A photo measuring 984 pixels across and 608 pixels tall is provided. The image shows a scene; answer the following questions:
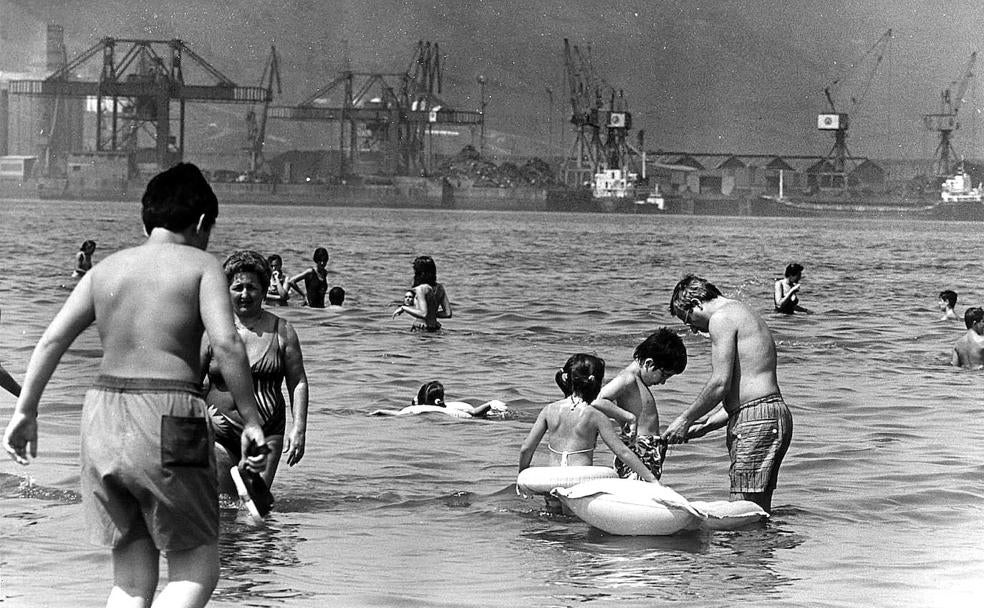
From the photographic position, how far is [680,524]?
7.57 metres

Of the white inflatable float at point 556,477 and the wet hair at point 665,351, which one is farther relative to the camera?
the white inflatable float at point 556,477

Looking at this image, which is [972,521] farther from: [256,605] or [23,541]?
[23,541]

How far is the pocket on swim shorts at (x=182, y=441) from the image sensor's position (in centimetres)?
415

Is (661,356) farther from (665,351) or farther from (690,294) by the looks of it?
(690,294)

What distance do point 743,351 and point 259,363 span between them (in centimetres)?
242

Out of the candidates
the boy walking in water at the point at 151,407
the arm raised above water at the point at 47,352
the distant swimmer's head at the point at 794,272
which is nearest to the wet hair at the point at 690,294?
the boy walking in water at the point at 151,407

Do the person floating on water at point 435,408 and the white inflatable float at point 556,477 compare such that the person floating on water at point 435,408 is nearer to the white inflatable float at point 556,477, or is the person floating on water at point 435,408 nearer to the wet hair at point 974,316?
the white inflatable float at point 556,477

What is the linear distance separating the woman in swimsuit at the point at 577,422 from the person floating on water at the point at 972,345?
9974 millimetres

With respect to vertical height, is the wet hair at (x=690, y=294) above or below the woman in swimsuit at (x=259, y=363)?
above

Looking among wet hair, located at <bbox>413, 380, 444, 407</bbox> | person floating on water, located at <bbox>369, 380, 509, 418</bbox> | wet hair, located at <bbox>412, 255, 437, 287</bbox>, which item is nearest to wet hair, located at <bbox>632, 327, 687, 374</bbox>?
person floating on water, located at <bbox>369, 380, 509, 418</bbox>

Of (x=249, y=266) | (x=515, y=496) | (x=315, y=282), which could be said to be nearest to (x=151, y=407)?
(x=249, y=266)

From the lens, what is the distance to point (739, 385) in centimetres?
754

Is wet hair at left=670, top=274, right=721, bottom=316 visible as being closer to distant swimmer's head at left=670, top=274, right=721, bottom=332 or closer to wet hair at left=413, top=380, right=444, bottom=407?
distant swimmer's head at left=670, top=274, right=721, bottom=332

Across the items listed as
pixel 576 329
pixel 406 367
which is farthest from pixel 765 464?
pixel 576 329
